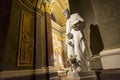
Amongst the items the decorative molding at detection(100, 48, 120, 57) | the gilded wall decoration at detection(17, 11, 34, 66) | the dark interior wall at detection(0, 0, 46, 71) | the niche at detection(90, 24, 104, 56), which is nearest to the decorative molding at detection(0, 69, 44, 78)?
the dark interior wall at detection(0, 0, 46, 71)

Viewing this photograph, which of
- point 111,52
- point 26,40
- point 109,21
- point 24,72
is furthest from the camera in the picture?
point 26,40

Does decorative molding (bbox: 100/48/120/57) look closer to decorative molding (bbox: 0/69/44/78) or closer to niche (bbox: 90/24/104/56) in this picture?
niche (bbox: 90/24/104/56)

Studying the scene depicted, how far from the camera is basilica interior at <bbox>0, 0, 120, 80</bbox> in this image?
67.0 inches

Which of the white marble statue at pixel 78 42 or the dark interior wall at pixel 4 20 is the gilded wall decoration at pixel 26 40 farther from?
the white marble statue at pixel 78 42

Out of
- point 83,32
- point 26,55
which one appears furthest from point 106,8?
point 26,55

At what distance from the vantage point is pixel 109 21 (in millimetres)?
1762

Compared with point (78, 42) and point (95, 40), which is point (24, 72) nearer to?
point (78, 42)

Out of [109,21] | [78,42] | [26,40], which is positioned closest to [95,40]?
[109,21]

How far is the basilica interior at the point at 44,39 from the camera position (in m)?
1.70

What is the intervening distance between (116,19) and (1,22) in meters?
3.72

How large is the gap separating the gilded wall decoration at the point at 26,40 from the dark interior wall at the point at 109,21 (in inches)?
136

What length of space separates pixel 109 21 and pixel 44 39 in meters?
4.72

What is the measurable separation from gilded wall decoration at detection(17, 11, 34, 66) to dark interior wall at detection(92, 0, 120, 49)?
136 inches

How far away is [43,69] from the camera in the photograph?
218 inches
